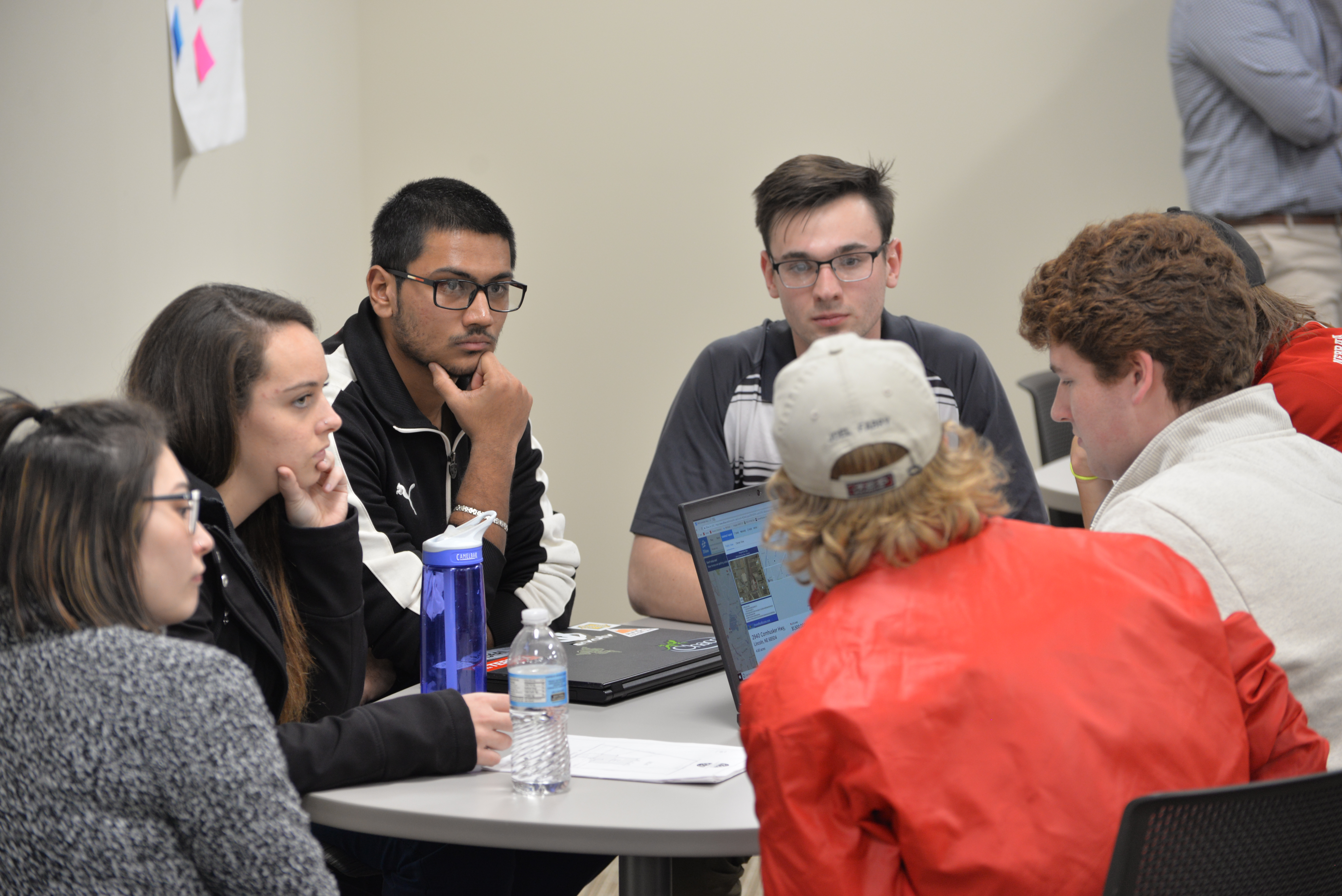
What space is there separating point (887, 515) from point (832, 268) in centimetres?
131

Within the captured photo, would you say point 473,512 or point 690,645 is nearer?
point 690,645

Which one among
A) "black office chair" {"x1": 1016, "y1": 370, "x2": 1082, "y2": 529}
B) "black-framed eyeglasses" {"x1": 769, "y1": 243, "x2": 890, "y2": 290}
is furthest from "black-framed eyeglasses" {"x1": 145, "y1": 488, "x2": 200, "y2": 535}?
"black office chair" {"x1": 1016, "y1": 370, "x2": 1082, "y2": 529}

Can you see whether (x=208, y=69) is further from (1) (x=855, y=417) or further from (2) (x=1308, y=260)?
(2) (x=1308, y=260)

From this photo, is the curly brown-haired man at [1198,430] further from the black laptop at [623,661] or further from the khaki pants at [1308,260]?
the khaki pants at [1308,260]

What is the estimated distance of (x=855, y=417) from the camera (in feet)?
3.14

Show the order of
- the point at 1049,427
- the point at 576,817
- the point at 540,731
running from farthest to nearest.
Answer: the point at 1049,427 → the point at 540,731 → the point at 576,817

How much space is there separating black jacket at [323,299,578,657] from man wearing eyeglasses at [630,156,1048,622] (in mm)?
207

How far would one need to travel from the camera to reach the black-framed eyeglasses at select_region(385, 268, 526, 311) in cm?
216

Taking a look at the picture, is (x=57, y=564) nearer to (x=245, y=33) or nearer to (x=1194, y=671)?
(x=1194, y=671)

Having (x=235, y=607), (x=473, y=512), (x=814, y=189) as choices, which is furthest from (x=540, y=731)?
(x=814, y=189)

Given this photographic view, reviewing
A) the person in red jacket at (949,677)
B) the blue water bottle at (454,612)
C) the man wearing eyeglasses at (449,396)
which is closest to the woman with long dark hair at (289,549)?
the blue water bottle at (454,612)

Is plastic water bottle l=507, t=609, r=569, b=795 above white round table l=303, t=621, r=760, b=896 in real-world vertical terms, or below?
above

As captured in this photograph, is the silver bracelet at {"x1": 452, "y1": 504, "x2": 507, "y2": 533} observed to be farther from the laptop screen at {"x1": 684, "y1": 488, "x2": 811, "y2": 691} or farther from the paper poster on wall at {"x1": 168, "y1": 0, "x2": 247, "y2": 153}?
the paper poster on wall at {"x1": 168, "y1": 0, "x2": 247, "y2": 153}

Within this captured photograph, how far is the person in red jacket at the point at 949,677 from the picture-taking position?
91cm
